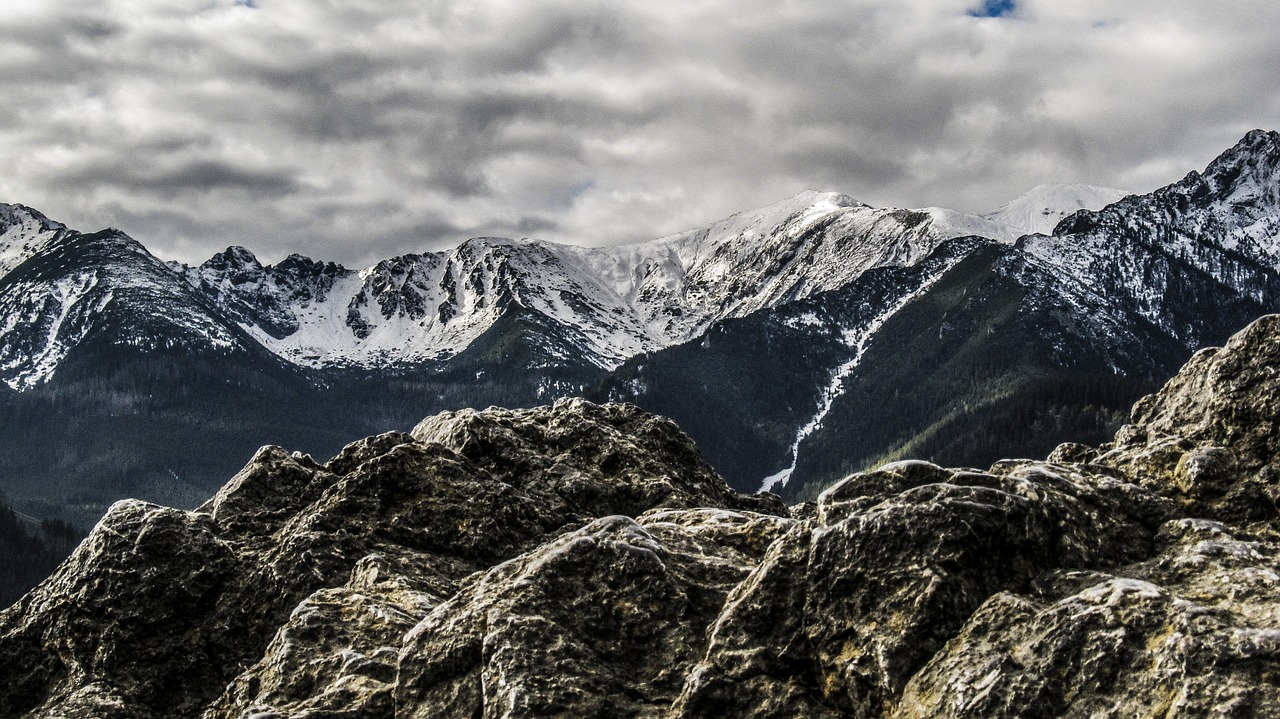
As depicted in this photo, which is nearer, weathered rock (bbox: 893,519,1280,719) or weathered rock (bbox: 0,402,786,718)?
weathered rock (bbox: 893,519,1280,719)

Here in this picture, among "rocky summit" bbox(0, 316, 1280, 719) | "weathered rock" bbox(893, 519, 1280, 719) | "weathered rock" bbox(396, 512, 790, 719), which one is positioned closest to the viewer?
"weathered rock" bbox(893, 519, 1280, 719)

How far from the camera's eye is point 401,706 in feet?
55.6

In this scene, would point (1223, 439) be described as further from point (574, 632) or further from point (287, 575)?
point (287, 575)

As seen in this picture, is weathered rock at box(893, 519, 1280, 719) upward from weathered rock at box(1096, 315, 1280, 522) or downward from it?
downward

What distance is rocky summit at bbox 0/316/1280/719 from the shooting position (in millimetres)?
14242

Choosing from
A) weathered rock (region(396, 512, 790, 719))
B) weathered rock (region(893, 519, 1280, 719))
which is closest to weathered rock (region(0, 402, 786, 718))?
weathered rock (region(396, 512, 790, 719))

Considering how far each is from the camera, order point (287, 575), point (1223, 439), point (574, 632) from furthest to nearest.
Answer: point (287, 575) → point (1223, 439) → point (574, 632)

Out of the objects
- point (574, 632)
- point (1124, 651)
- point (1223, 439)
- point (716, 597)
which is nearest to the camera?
point (1124, 651)

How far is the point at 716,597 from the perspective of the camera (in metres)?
18.0

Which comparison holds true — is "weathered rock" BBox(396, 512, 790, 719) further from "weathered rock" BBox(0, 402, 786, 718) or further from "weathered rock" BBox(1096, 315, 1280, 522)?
"weathered rock" BBox(1096, 315, 1280, 522)

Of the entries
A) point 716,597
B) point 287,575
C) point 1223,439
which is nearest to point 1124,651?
point 716,597

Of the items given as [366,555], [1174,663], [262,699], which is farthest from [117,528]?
[1174,663]

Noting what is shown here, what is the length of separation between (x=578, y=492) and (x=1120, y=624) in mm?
13560

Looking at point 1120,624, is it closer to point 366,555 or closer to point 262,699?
point 262,699
